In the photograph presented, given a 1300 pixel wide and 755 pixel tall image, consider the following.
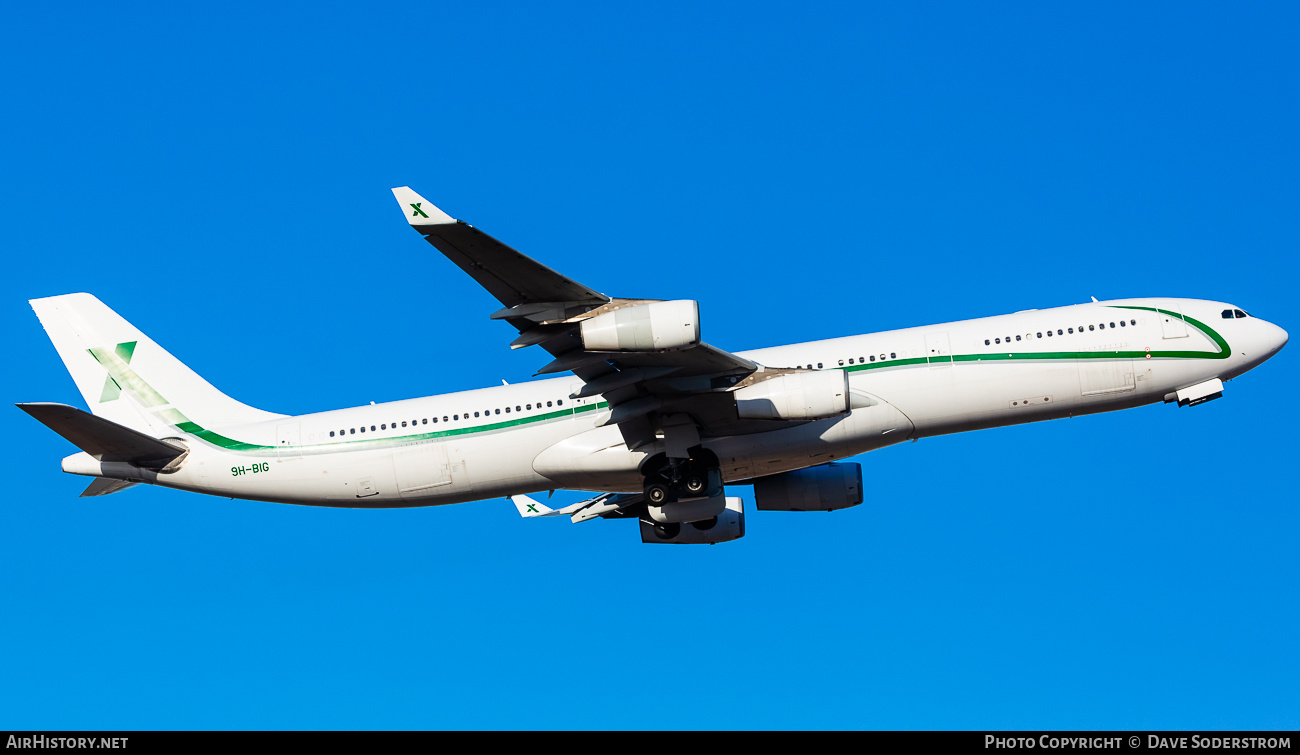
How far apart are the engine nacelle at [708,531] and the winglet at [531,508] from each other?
9.82 ft

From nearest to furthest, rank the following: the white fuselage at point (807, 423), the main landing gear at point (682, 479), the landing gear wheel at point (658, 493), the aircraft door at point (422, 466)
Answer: the white fuselage at point (807, 423), the main landing gear at point (682, 479), the landing gear wheel at point (658, 493), the aircraft door at point (422, 466)

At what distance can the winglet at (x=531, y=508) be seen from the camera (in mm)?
37781

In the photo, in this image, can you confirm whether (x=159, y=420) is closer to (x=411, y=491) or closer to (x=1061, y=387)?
(x=411, y=491)

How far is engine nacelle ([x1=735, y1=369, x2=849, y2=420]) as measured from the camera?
97.3ft

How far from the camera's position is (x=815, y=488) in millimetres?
35719

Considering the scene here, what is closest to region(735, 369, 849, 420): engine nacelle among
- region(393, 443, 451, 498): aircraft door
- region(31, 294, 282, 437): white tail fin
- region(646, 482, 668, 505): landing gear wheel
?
region(646, 482, 668, 505): landing gear wheel

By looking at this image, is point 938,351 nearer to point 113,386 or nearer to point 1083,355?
point 1083,355

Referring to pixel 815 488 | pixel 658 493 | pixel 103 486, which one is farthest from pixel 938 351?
pixel 103 486

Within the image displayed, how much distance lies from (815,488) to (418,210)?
52.9 ft

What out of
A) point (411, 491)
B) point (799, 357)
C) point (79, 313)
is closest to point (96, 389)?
point (79, 313)

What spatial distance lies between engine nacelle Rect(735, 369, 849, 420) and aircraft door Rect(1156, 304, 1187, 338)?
9.12 meters

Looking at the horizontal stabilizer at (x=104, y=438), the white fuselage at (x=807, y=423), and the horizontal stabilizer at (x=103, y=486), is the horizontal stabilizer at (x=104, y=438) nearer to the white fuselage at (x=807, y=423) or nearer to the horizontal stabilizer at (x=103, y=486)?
the white fuselage at (x=807, y=423)

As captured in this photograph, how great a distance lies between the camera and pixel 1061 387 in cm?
3183

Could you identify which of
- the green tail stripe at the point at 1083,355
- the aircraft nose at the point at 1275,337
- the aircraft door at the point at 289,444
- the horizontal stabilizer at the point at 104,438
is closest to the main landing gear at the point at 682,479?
the green tail stripe at the point at 1083,355
